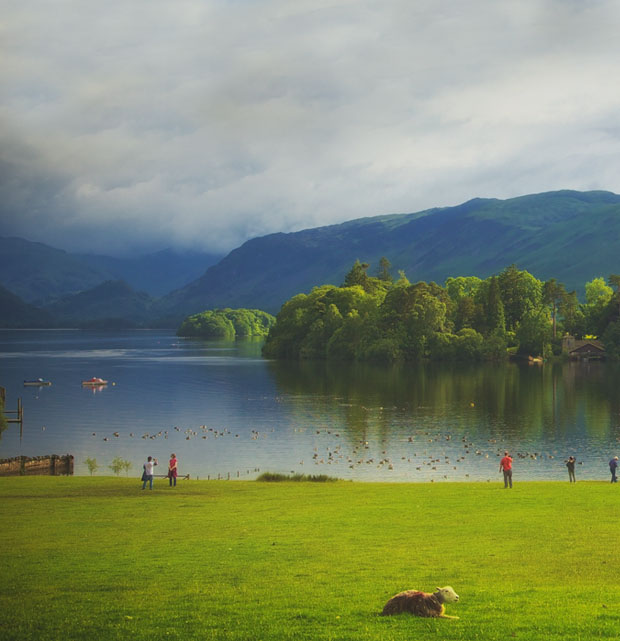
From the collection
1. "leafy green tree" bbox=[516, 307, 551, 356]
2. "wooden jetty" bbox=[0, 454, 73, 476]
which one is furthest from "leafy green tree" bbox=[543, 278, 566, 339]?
"wooden jetty" bbox=[0, 454, 73, 476]

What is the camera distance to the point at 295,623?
49.2 ft

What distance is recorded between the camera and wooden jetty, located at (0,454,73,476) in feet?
168

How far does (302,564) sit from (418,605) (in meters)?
6.12

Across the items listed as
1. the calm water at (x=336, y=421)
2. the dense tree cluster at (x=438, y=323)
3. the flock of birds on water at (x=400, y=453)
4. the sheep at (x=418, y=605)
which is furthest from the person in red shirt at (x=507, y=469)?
the dense tree cluster at (x=438, y=323)

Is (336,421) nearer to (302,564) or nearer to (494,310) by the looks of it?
(302,564)

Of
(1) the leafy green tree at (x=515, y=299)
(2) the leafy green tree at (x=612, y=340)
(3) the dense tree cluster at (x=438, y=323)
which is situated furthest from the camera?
(1) the leafy green tree at (x=515, y=299)

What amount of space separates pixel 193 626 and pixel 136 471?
44447mm

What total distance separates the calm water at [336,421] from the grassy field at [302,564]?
913 inches

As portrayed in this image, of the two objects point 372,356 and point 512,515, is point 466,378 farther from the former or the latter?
point 512,515

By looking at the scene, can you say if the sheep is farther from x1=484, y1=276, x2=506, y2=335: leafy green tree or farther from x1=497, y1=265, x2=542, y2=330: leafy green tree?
x1=497, y1=265, x2=542, y2=330: leafy green tree

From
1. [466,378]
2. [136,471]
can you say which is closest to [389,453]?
[136,471]

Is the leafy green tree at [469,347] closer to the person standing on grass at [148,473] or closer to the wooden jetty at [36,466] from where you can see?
the wooden jetty at [36,466]

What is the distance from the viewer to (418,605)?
15195 mm

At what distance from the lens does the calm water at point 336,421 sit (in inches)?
2355
